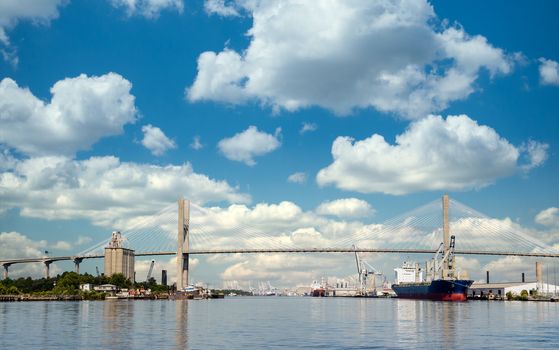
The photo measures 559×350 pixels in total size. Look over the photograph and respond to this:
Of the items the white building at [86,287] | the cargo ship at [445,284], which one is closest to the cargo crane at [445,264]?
the cargo ship at [445,284]

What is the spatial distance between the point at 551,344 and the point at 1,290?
158 metres

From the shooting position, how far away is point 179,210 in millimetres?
179875

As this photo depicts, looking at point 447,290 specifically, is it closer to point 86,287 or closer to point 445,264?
point 445,264

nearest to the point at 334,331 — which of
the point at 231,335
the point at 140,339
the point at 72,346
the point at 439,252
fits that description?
the point at 231,335

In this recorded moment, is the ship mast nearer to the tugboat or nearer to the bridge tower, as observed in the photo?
the tugboat

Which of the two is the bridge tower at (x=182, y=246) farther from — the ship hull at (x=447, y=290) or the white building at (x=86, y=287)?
the ship hull at (x=447, y=290)

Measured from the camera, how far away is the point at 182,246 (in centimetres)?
17200

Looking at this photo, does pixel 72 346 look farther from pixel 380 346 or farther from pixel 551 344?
pixel 551 344

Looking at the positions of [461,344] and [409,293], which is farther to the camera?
[409,293]

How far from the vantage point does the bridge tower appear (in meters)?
170

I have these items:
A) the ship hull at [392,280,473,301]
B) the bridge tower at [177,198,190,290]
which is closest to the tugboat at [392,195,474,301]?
the ship hull at [392,280,473,301]

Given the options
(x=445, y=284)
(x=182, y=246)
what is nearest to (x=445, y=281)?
(x=445, y=284)

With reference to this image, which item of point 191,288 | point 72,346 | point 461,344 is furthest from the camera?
point 191,288

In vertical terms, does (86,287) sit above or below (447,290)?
below
